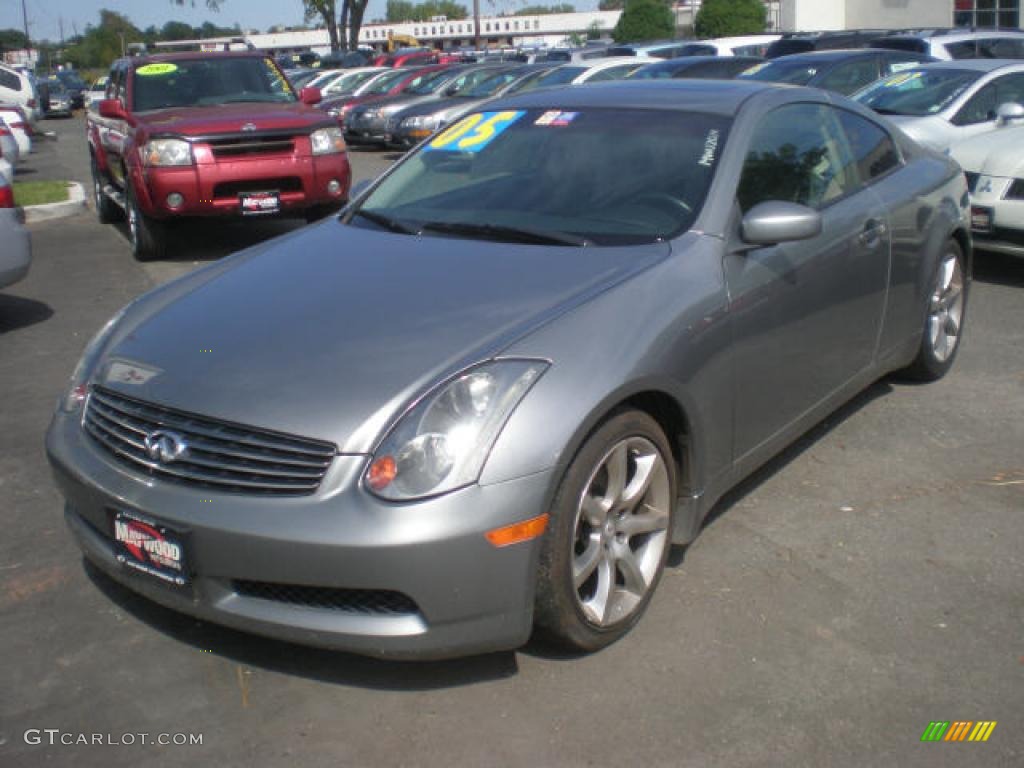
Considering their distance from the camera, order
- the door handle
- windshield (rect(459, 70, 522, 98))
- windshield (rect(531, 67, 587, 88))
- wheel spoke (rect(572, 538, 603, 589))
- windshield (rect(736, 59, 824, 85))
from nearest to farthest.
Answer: wheel spoke (rect(572, 538, 603, 589)), the door handle, windshield (rect(736, 59, 824, 85)), windshield (rect(531, 67, 587, 88)), windshield (rect(459, 70, 522, 98))

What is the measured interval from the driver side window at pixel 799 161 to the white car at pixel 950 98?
5.57 meters

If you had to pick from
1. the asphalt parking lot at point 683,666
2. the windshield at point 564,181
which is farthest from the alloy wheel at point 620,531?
A: the windshield at point 564,181

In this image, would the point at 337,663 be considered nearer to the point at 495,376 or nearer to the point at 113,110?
the point at 495,376

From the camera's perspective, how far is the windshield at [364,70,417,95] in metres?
24.4

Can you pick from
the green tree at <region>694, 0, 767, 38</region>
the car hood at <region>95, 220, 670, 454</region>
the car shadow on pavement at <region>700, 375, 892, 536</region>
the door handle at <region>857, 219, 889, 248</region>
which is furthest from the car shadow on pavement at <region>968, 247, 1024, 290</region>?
the green tree at <region>694, 0, 767, 38</region>

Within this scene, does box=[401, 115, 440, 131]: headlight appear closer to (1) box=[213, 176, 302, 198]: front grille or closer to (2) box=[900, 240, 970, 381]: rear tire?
(1) box=[213, 176, 302, 198]: front grille

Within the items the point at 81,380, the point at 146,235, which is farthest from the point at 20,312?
the point at 81,380

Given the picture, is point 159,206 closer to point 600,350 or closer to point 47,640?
point 47,640

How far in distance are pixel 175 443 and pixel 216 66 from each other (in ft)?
28.3

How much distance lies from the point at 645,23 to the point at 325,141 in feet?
126

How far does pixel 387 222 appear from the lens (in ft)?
14.7

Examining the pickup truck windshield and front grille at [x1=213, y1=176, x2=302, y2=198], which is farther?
the pickup truck windshield

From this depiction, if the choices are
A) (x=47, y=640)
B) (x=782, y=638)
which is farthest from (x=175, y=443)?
(x=782, y=638)
